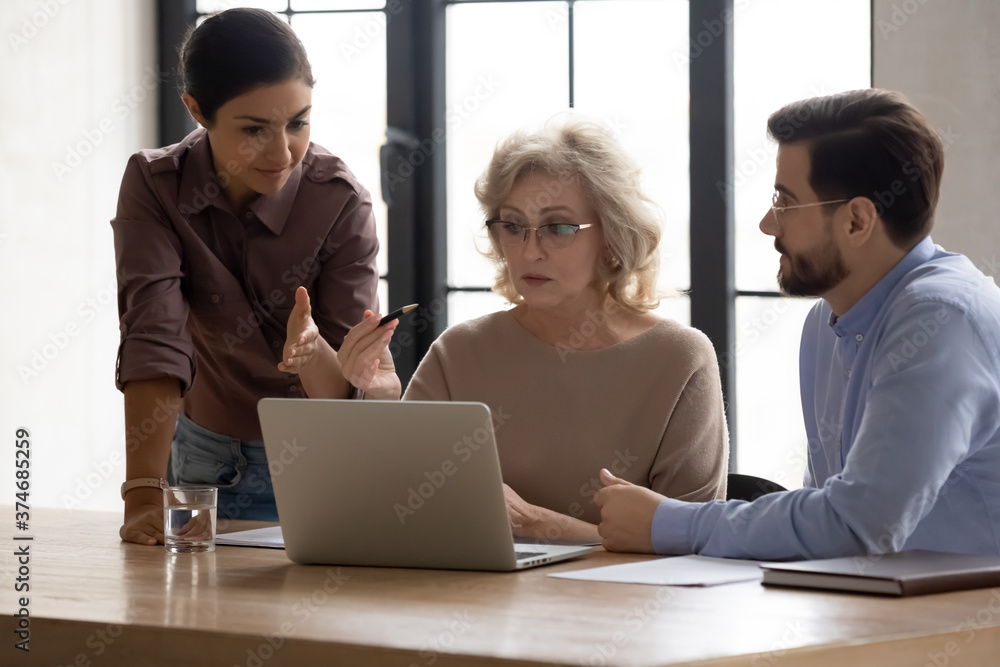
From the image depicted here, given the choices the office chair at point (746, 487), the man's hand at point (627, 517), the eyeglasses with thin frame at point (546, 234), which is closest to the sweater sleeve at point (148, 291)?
the eyeglasses with thin frame at point (546, 234)

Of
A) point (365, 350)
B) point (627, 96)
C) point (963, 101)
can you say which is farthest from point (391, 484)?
point (627, 96)

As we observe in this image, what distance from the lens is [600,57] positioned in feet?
11.5

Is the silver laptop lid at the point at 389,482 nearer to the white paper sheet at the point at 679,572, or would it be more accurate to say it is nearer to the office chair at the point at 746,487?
the white paper sheet at the point at 679,572

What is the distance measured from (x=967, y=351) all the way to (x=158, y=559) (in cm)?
124

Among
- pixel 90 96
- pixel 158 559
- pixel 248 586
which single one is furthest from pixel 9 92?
pixel 248 586

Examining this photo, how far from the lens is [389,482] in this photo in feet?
4.86

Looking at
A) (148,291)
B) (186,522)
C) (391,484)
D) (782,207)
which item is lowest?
(186,522)

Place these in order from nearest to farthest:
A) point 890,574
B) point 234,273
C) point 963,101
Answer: point 890,574
point 234,273
point 963,101

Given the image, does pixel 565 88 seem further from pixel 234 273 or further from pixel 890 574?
pixel 890 574

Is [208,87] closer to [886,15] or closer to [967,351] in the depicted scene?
[967,351]

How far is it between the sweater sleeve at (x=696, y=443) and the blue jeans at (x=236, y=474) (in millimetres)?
832

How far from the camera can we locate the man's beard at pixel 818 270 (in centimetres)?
175

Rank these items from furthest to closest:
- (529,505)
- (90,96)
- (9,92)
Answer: (90,96)
(9,92)
(529,505)

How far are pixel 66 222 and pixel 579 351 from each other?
2125mm
